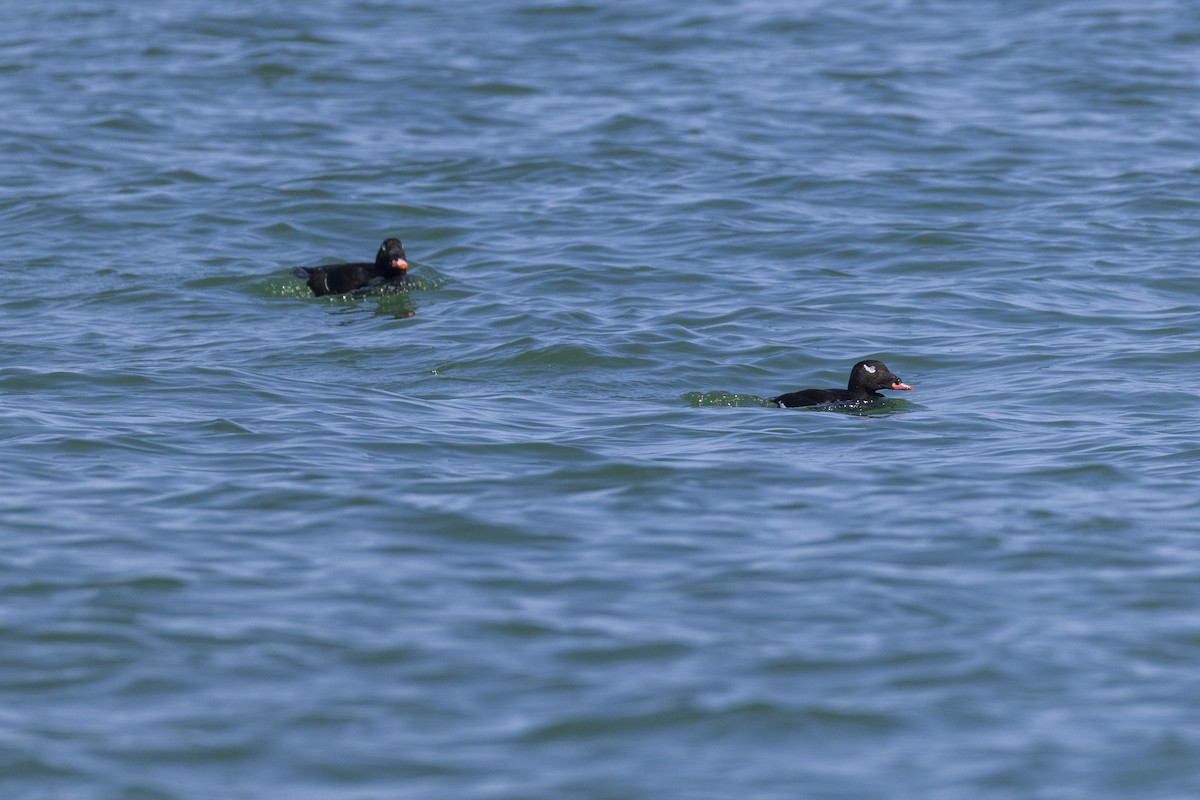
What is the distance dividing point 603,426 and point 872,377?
6.85 ft

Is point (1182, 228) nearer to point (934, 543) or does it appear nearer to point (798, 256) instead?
point (798, 256)

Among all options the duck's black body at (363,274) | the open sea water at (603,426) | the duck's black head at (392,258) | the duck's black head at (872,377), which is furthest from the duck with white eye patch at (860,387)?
the duck's black body at (363,274)

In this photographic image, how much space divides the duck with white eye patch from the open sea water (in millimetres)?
141

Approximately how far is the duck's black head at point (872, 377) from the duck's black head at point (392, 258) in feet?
17.9

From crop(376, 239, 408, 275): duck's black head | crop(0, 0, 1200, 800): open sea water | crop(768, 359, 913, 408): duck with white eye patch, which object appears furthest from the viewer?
crop(376, 239, 408, 275): duck's black head

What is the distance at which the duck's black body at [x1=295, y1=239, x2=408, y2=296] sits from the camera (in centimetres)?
1708

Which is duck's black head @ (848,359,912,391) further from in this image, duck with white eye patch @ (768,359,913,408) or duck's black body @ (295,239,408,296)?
duck's black body @ (295,239,408,296)

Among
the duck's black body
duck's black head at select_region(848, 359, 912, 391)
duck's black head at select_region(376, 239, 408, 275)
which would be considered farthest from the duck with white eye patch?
the duck's black body

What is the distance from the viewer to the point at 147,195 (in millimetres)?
21094

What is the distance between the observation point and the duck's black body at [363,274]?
56.0ft

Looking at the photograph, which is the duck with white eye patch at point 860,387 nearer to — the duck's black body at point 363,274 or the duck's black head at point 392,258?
the duck's black head at point 392,258

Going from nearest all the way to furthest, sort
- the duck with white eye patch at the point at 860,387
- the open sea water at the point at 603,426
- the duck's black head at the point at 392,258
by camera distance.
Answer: the open sea water at the point at 603,426
the duck with white eye patch at the point at 860,387
the duck's black head at the point at 392,258

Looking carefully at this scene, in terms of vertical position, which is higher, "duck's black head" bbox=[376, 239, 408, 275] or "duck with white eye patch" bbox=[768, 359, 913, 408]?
"duck's black head" bbox=[376, 239, 408, 275]

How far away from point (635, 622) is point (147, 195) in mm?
13979
